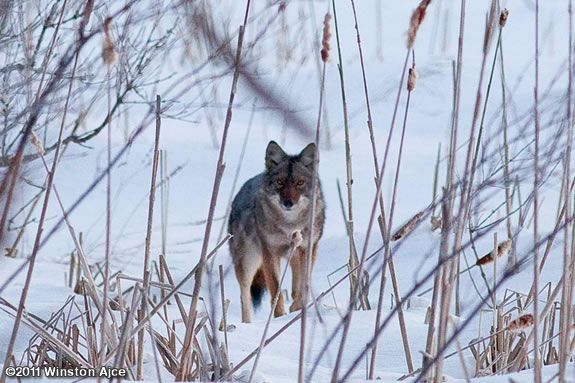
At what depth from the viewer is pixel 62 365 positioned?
3221 millimetres

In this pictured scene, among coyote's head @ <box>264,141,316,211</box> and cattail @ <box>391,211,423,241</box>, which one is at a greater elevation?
coyote's head @ <box>264,141,316,211</box>

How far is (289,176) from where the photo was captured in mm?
7504

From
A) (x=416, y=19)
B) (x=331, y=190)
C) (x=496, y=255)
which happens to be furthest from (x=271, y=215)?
(x=416, y=19)

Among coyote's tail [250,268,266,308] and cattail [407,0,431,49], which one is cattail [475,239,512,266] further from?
coyote's tail [250,268,266,308]

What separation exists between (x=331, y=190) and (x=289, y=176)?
2588mm

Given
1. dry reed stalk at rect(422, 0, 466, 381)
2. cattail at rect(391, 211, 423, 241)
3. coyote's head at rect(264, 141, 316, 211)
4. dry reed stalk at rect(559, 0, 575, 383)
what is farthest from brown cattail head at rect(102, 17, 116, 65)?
coyote's head at rect(264, 141, 316, 211)

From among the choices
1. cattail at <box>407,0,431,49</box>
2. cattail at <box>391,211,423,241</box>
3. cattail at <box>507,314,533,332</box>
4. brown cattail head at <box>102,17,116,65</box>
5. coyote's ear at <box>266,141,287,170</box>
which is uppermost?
coyote's ear at <box>266,141,287,170</box>

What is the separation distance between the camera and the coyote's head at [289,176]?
294 inches

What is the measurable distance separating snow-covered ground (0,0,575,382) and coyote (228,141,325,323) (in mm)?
221

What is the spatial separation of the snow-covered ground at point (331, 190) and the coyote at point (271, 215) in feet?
0.73

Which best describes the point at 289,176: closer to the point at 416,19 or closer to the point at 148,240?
the point at 148,240

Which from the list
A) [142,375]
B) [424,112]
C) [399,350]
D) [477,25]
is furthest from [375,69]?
[142,375]

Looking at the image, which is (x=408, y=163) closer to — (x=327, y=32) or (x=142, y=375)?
(x=142, y=375)

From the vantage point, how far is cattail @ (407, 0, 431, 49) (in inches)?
82.6
